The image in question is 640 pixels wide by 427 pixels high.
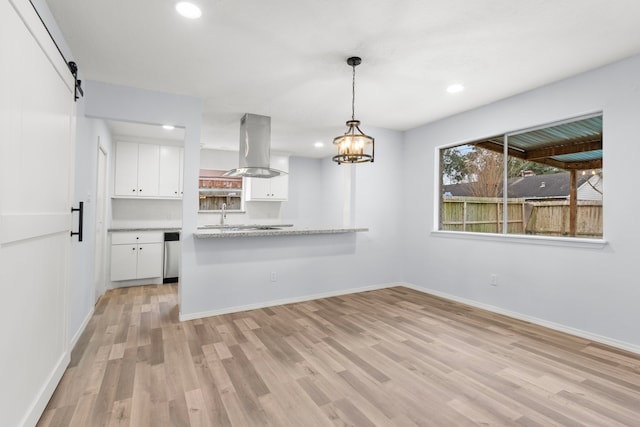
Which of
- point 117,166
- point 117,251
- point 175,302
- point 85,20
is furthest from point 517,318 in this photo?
point 117,166

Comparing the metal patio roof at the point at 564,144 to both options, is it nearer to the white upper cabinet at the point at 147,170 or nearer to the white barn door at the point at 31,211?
the white barn door at the point at 31,211

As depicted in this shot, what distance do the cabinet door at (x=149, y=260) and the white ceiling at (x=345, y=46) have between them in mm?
2696

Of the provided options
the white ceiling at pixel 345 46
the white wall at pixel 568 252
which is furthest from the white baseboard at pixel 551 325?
the white ceiling at pixel 345 46

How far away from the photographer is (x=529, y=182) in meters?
3.60

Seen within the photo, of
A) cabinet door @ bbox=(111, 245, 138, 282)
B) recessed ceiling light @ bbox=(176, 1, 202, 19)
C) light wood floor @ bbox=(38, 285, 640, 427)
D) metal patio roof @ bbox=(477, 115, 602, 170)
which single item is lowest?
light wood floor @ bbox=(38, 285, 640, 427)

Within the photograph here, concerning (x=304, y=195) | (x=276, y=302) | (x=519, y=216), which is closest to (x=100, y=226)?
(x=276, y=302)

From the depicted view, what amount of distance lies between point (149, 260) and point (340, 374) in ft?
13.2

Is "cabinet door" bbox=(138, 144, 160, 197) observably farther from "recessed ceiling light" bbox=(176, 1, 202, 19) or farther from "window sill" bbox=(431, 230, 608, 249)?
"window sill" bbox=(431, 230, 608, 249)

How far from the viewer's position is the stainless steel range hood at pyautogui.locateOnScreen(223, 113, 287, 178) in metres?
4.23

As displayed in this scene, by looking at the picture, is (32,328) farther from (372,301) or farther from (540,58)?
(540,58)

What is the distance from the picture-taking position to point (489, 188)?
4031 mm

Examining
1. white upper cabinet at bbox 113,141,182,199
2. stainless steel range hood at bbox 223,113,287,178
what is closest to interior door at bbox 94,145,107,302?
white upper cabinet at bbox 113,141,182,199

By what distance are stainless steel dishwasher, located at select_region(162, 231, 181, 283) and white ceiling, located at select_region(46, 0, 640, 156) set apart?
2577 millimetres

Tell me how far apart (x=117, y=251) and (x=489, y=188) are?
5.41 metres
